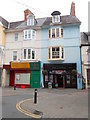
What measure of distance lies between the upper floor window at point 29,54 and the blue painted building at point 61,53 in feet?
5.06

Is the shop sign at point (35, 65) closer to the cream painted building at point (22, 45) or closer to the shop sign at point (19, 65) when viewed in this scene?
the shop sign at point (19, 65)

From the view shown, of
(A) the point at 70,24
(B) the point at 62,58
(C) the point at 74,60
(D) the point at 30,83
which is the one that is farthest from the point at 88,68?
(D) the point at 30,83

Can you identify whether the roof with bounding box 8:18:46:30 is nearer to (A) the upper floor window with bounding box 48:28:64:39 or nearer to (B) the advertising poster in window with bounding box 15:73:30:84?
(A) the upper floor window with bounding box 48:28:64:39

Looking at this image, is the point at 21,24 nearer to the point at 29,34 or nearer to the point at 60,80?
the point at 29,34

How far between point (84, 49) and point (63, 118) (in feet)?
60.3

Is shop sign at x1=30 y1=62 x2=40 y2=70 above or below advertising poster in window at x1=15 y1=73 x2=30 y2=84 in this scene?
above

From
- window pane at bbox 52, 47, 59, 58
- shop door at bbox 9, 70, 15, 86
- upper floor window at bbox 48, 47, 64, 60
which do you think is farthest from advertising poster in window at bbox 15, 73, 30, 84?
window pane at bbox 52, 47, 59, 58

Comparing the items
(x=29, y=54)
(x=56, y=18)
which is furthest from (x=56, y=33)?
(x=29, y=54)

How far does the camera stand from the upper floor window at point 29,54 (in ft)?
72.6

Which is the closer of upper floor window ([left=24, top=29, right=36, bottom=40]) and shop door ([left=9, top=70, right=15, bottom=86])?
upper floor window ([left=24, top=29, right=36, bottom=40])

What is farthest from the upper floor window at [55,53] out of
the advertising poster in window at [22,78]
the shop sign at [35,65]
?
the advertising poster in window at [22,78]

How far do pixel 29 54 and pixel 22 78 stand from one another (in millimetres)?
4214

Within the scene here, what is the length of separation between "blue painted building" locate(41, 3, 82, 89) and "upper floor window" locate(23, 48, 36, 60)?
1542mm

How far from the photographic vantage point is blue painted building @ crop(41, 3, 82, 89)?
803 inches
